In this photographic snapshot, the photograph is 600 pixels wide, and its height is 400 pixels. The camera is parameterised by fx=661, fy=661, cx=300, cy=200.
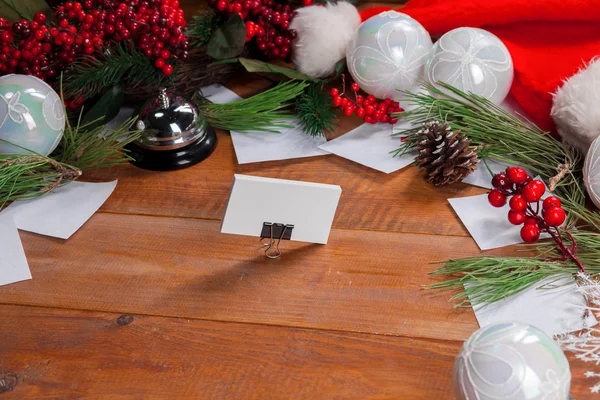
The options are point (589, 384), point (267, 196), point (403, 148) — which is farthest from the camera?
point (403, 148)

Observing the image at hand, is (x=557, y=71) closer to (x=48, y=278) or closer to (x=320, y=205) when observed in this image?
(x=320, y=205)

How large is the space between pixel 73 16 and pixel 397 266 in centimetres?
62

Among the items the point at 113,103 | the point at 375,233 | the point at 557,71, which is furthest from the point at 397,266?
the point at 113,103

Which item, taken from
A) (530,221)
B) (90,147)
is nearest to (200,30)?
(90,147)

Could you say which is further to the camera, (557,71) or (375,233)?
(557,71)

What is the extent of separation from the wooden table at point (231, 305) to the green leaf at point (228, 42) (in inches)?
9.0

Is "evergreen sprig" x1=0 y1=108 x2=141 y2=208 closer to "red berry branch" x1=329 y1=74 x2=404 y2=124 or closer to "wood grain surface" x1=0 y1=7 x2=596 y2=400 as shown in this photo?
"wood grain surface" x1=0 y1=7 x2=596 y2=400

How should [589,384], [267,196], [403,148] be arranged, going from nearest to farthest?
[589,384]
[267,196]
[403,148]

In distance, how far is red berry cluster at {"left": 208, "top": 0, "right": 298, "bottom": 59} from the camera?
43.0 inches

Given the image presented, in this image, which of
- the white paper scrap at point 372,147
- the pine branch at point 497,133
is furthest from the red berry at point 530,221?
the white paper scrap at point 372,147

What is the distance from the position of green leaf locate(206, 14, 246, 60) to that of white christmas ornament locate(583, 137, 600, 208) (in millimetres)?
552

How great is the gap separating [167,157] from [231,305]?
302mm

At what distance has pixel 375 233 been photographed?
2.90ft

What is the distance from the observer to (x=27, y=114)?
0.91m
